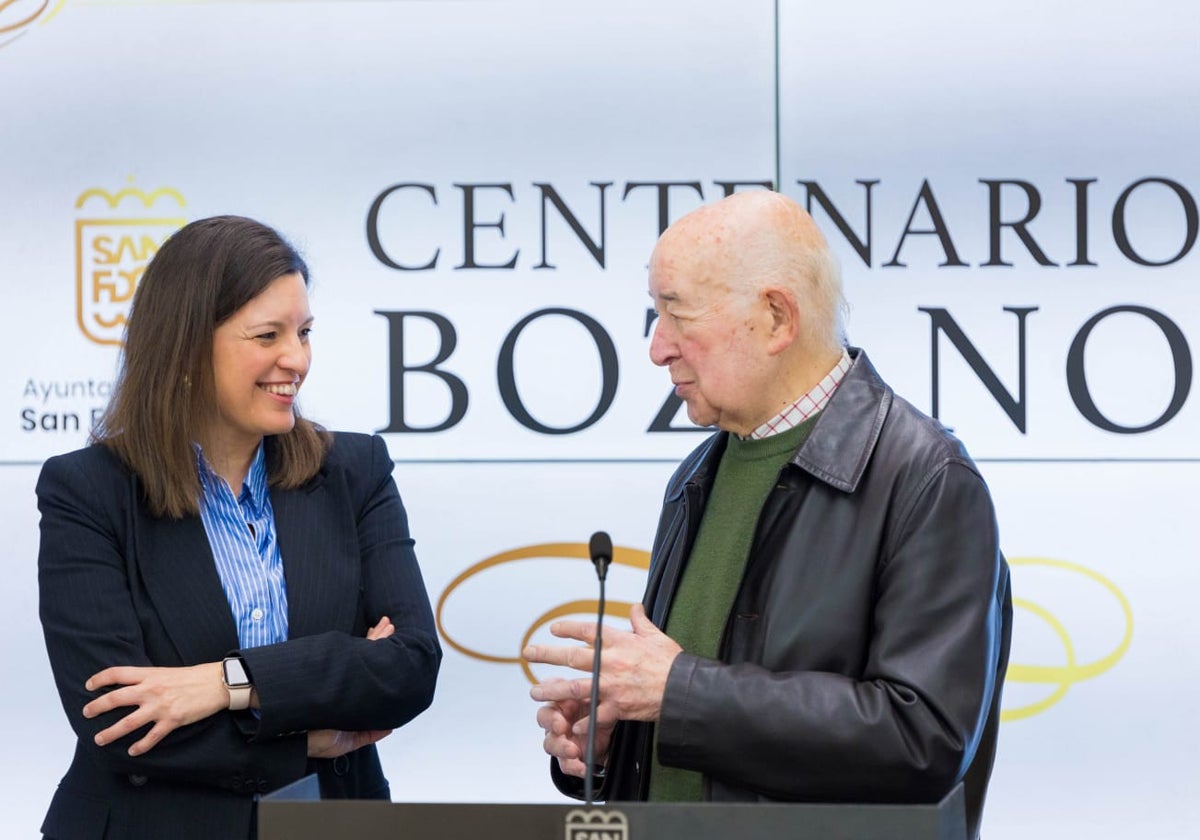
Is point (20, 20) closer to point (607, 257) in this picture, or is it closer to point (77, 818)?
point (607, 257)

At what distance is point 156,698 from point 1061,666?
2.29 meters

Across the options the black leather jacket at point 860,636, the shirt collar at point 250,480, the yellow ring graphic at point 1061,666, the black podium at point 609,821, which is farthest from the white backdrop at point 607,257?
the black podium at point 609,821

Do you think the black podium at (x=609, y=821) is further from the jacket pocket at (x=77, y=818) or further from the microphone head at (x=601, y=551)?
the jacket pocket at (x=77, y=818)

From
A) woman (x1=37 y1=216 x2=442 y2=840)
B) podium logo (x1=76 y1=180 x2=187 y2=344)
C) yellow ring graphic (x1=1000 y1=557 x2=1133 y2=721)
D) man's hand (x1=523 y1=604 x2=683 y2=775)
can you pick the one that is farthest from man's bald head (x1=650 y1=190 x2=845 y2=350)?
podium logo (x1=76 y1=180 x2=187 y2=344)

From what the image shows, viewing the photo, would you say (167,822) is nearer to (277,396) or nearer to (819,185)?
(277,396)

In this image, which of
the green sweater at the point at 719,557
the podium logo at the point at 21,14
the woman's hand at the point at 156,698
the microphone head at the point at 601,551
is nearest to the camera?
the microphone head at the point at 601,551

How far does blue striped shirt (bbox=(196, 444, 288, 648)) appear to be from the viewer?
2.35m

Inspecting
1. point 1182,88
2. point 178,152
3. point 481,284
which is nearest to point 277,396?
point 481,284

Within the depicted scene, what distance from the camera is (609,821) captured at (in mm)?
1360

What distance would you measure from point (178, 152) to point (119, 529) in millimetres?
1706

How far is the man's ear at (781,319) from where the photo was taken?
1.97m

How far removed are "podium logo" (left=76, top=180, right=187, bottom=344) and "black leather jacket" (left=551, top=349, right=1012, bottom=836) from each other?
7.71 feet

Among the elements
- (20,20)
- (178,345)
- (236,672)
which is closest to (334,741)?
(236,672)

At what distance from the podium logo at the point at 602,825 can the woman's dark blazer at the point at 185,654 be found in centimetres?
99
